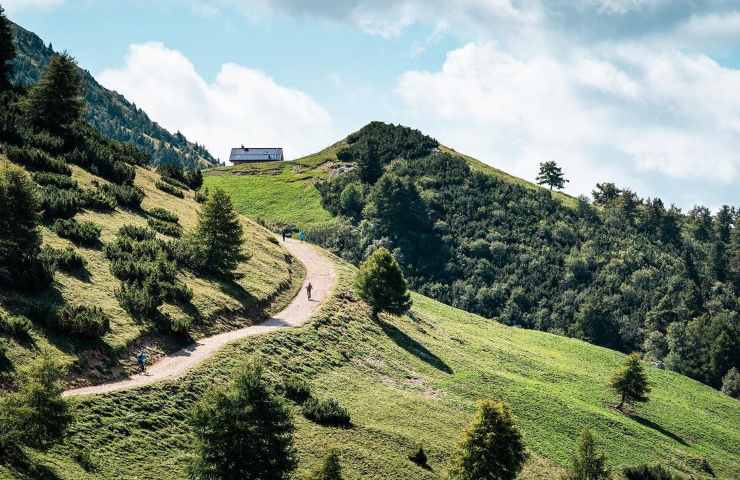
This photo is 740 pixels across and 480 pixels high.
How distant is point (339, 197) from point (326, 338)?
93119 mm

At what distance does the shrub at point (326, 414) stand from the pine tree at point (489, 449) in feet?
24.0

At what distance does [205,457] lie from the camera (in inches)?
1185

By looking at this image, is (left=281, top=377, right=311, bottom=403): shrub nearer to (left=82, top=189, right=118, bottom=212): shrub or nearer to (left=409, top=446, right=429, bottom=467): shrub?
(left=409, top=446, right=429, bottom=467): shrub

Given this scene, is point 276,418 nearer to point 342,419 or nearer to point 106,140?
point 342,419

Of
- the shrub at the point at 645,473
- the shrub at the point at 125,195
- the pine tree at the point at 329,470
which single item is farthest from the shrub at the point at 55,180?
the shrub at the point at 645,473

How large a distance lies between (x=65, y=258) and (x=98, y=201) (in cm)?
1546

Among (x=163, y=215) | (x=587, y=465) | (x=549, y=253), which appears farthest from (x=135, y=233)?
(x=549, y=253)

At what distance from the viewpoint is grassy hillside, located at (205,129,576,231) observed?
465ft

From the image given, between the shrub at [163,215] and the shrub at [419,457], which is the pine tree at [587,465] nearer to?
the shrub at [419,457]

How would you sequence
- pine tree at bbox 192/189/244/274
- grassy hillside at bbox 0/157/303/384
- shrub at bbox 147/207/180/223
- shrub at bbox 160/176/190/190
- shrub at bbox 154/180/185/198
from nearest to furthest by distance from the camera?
grassy hillside at bbox 0/157/303/384, pine tree at bbox 192/189/244/274, shrub at bbox 147/207/180/223, shrub at bbox 154/180/185/198, shrub at bbox 160/176/190/190

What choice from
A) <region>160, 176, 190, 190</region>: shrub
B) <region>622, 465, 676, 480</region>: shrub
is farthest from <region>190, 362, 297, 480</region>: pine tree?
<region>160, 176, 190, 190</region>: shrub

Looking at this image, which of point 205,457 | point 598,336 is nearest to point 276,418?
point 205,457

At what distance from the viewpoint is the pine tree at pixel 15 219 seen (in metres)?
39.3

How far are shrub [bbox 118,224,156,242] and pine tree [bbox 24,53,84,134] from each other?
21132mm
